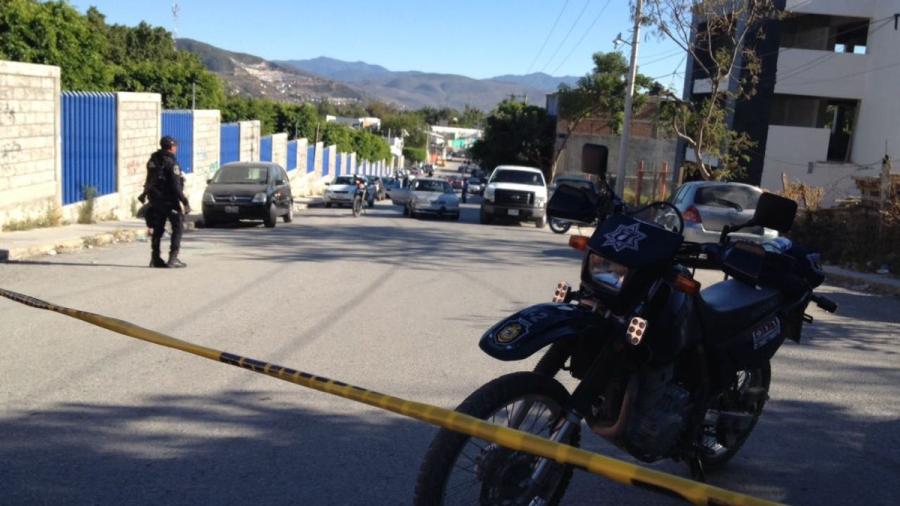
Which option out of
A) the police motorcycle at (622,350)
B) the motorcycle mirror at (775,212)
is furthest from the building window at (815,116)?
the police motorcycle at (622,350)

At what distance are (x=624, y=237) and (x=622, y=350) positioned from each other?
19.5 inches

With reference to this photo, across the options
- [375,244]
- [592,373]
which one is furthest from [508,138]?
[592,373]

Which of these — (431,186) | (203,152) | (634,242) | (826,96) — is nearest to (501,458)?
(634,242)

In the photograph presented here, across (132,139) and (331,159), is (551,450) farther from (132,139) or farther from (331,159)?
(331,159)

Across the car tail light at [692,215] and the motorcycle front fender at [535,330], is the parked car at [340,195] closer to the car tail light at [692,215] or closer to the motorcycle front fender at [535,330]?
the car tail light at [692,215]

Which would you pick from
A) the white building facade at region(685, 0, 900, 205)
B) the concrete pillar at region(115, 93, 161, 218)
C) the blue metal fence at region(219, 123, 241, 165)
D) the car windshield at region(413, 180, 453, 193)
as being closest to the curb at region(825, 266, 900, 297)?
the concrete pillar at region(115, 93, 161, 218)

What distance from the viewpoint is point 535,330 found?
3.61 meters

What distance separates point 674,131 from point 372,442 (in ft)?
83.0

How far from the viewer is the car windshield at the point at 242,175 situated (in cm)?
2119

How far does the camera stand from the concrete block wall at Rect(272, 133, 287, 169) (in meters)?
39.5

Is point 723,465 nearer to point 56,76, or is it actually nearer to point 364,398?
point 364,398

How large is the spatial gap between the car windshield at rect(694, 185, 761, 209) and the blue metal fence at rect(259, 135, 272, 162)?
2531 centimetres

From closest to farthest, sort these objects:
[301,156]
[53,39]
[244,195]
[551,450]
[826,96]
Result: [551,450]
[244,195]
[53,39]
[826,96]
[301,156]

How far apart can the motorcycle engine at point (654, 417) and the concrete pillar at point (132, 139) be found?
18211mm
